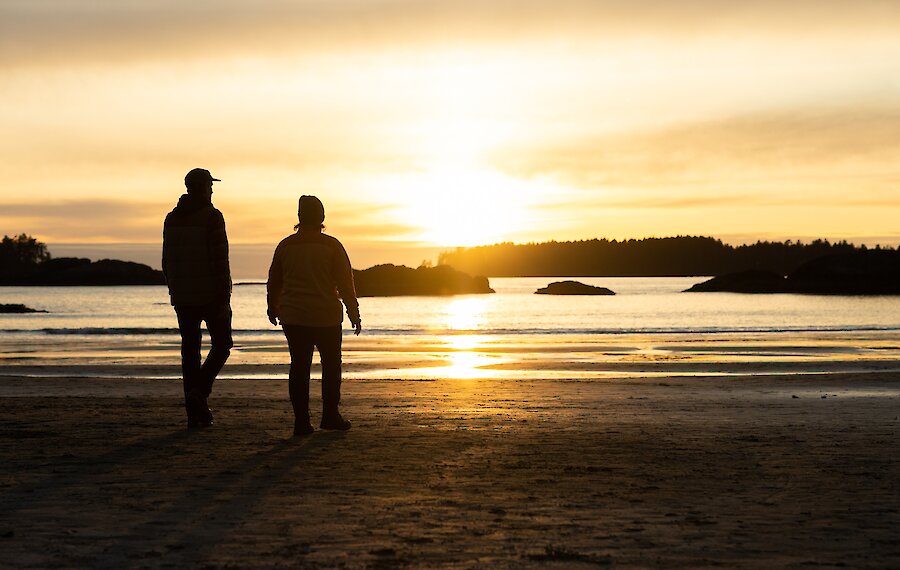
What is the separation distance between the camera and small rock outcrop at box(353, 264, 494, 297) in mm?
182125

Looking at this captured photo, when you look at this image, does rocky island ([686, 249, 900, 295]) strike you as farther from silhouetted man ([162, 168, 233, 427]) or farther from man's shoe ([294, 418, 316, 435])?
silhouetted man ([162, 168, 233, 427])

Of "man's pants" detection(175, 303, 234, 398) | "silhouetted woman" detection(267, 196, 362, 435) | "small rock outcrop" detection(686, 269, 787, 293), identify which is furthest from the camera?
"small rock outcrop" detection(686, 269, 787, 293)

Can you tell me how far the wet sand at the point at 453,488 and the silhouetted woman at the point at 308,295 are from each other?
24.6 inches

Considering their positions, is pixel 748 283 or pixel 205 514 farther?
pixel 748 283

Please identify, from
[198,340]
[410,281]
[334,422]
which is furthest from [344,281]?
[410,281]

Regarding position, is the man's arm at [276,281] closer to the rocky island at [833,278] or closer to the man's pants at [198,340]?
the man's pants at [198,340]

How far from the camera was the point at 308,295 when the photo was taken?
348 inches

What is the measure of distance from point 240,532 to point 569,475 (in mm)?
2692

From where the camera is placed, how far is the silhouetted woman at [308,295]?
8.84m

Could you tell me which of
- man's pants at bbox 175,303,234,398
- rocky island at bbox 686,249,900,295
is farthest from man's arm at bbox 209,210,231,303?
rocky island at bbox 686,249,900,295

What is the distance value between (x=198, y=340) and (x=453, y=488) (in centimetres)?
397

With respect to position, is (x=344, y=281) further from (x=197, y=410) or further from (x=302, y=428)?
(x=197, y=410)

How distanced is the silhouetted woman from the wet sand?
624mm

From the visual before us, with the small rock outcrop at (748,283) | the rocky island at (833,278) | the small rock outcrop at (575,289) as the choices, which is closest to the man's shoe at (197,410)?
the small rock outcrop at (575,289)
